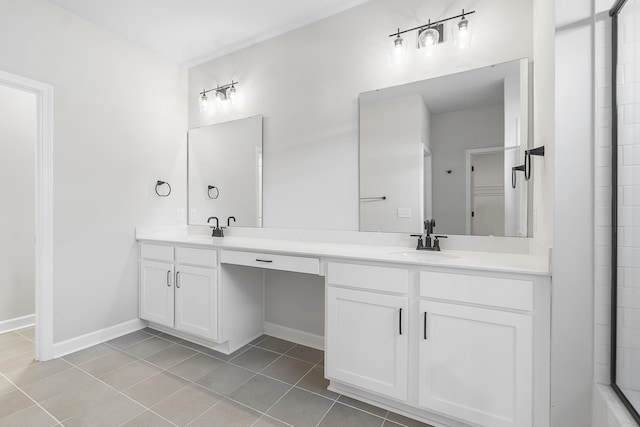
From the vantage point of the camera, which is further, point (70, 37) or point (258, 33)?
point (258, 33)

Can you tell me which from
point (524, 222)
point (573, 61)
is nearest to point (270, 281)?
point (524, 222)

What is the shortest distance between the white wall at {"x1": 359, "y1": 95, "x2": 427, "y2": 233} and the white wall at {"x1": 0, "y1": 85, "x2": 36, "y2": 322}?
3.40 meters

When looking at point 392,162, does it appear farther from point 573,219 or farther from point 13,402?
point 13,402

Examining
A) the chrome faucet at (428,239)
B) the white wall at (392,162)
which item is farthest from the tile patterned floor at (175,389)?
the white wall at (392,162)

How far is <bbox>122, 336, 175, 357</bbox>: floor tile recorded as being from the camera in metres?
2.39

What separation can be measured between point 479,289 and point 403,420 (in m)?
0.86

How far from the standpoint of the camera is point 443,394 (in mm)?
1483

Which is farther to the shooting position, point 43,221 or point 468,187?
point 43,221

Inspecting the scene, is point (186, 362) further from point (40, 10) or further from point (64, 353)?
point (40, 10)

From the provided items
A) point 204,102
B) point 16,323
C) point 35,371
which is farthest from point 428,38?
point 16,323

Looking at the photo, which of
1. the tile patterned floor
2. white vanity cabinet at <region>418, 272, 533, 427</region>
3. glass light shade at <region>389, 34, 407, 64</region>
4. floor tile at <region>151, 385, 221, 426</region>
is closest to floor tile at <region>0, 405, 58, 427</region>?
the tile patterned floor

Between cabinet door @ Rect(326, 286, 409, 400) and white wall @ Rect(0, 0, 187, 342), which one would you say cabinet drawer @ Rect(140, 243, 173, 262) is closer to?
white wall @ Rect(0, 0, 187, 342)

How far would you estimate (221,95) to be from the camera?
3.03m

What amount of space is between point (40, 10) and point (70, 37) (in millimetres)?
218
